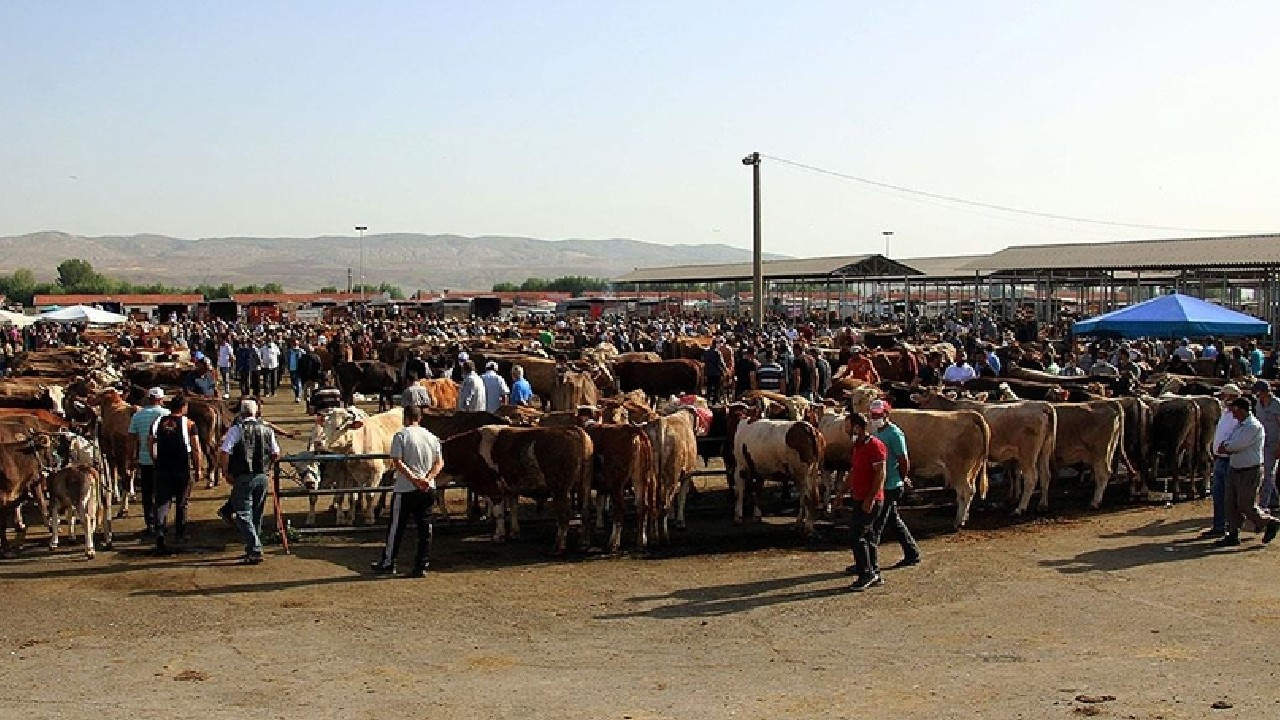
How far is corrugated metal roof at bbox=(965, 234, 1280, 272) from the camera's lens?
41.8 metres

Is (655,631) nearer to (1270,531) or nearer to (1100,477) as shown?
(1270,531)

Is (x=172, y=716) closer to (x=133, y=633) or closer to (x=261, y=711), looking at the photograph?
(x=261, y=711)

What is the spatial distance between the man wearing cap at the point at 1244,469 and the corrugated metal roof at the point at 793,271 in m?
41.5

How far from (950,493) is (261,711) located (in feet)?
36.1

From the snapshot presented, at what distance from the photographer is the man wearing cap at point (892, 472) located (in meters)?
12.0

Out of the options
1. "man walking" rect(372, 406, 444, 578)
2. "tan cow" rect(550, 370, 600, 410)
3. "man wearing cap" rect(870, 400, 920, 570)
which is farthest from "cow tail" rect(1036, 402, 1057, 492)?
"tan cow" rect(550, 370, 600, 410)

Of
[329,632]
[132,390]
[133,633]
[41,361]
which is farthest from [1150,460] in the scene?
[41,361]

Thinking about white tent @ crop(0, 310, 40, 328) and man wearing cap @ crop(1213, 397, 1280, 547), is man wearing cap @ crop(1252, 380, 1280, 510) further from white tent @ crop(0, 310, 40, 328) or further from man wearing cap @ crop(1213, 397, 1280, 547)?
white tent @ crop(0, 310, 40, 328)

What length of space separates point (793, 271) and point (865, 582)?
5552 cm

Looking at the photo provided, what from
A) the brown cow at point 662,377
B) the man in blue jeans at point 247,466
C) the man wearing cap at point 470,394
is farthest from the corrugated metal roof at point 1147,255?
the man in blue jeans at point 247,466

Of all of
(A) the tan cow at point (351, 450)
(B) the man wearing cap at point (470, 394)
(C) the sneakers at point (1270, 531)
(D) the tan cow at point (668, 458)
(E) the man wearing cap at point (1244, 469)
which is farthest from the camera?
(B) the man wearing cap at point (470, 394)

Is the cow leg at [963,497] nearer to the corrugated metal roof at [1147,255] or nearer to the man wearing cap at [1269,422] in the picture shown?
the man wearing cap at [1269,422]

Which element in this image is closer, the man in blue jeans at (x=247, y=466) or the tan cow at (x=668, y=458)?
the man in blue jeans at (x=247, y=466)

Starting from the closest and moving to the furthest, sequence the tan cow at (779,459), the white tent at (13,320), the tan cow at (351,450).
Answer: the tan cow at (779,459), the tan cow at (351,450), the white tent at (13,320)
